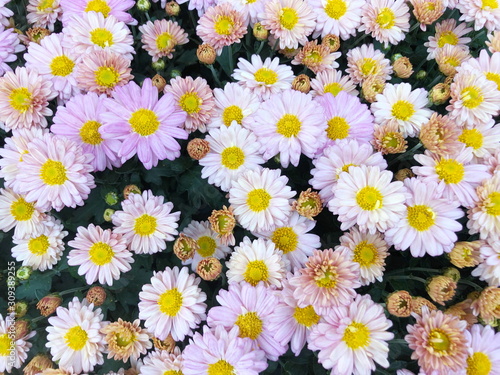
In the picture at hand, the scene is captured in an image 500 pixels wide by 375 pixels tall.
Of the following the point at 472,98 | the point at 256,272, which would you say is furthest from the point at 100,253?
the point at 472,98

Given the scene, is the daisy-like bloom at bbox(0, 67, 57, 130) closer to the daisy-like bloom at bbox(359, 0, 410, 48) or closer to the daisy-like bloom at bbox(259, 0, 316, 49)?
the daisy-like bloom at bbox(259, 0, 316, 49)

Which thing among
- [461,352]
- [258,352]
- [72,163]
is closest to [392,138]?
[461,352]

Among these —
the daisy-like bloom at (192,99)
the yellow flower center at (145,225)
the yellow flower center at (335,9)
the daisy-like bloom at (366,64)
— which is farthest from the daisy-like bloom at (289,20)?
the yellow flower center at (145,225)

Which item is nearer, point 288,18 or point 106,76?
point 106,76

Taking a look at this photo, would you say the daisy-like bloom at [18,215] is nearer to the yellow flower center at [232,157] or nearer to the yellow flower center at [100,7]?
the yellow flower center at [232,157]

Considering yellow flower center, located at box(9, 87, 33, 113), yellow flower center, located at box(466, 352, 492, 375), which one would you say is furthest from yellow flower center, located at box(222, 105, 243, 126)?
yellow flower center, located at box(466, 352, 492, 375)

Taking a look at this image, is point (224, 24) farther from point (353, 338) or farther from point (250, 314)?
point (353, 338)

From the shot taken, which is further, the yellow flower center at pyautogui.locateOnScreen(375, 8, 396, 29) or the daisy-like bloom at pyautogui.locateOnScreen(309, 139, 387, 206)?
the yellow flower center at pyautogui.locateOnScreen(375, 8, 396, 29)
